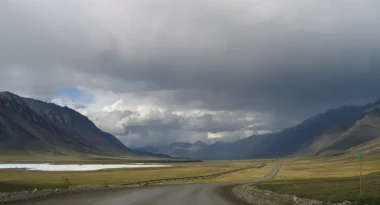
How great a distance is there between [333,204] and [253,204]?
36.9 feet

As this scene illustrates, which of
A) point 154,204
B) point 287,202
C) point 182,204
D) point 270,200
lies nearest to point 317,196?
point 287,202

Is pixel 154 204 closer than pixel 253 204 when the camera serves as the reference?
Yes

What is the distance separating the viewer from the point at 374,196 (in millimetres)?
35719

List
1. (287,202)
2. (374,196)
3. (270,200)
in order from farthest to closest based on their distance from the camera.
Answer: (270,200) → (287,202) → (374,196)

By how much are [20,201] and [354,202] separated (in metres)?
36.0

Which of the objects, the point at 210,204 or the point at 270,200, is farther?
the point at 270,200

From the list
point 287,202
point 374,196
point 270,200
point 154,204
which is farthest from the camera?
point 270,200

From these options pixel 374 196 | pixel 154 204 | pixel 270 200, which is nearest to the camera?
pixel 374 196

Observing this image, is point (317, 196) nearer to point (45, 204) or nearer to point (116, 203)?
point (116, 203)

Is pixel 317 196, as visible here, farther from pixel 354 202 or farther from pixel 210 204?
pixel 210 204

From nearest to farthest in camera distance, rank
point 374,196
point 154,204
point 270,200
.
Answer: point 374,196 → point 154,204 → point 270,200

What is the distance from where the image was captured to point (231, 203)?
153ft

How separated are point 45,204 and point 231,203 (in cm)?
2061

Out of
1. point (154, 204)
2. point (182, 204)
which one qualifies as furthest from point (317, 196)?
point (154, 204)
